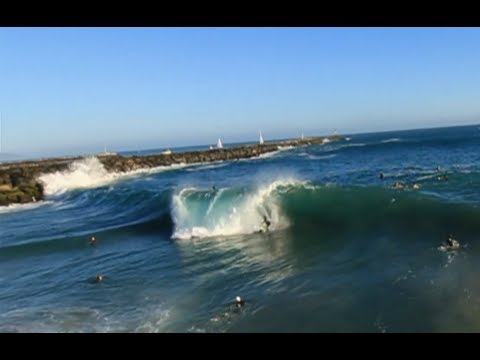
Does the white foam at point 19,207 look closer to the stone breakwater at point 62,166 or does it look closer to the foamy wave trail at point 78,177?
the stone breakwater at point 62,166

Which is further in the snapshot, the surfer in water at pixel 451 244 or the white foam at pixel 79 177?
the white foam at pixel 79 177

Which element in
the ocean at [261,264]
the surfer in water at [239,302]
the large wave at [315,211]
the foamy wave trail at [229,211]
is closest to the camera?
the ocean at [261,264]

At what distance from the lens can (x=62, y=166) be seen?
52219mm

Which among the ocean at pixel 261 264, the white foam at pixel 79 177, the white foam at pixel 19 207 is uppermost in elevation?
the white foam at pixel 79 177

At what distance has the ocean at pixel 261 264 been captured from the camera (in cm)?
804

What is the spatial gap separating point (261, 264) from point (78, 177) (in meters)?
39.4

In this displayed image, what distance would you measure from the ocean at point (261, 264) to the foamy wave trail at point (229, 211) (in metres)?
0.07

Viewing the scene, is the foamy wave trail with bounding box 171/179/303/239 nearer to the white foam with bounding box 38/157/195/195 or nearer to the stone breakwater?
the stone breakwater

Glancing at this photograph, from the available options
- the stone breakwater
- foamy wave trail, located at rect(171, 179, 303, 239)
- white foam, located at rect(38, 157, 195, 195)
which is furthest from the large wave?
white foam, located at rect(38, 157, 195, 195)

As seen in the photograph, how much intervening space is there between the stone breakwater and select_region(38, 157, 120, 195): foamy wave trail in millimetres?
978

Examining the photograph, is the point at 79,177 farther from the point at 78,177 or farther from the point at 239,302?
the point at 239,302

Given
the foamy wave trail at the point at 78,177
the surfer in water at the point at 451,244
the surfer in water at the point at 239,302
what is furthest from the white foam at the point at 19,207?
the surfer in water at the point at 451,244

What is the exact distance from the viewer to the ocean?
804 centimetres
